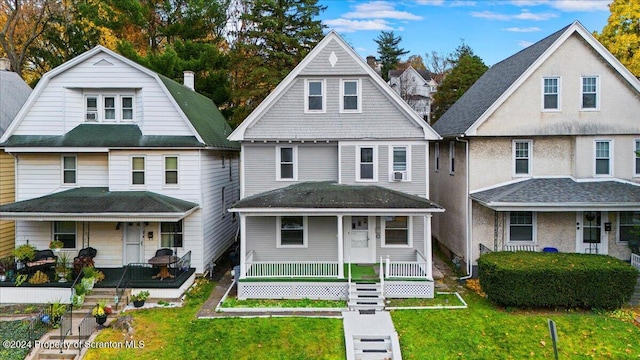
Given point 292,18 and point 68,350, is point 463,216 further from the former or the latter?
point 292,18

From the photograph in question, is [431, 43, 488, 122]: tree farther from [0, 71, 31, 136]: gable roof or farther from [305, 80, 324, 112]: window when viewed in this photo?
[0, 71, 31, 136]: gable roof

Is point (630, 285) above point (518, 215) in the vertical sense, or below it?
below

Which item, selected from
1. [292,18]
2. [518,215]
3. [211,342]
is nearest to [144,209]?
[211,342]

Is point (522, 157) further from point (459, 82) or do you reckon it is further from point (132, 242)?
point (459, 82)

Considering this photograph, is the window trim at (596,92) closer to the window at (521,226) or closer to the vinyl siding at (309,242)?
the window at (521,226)

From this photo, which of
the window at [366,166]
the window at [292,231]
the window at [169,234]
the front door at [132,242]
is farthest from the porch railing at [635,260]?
the front door at [132,242]

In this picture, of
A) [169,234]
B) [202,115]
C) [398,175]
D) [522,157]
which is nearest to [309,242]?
[398,175]
